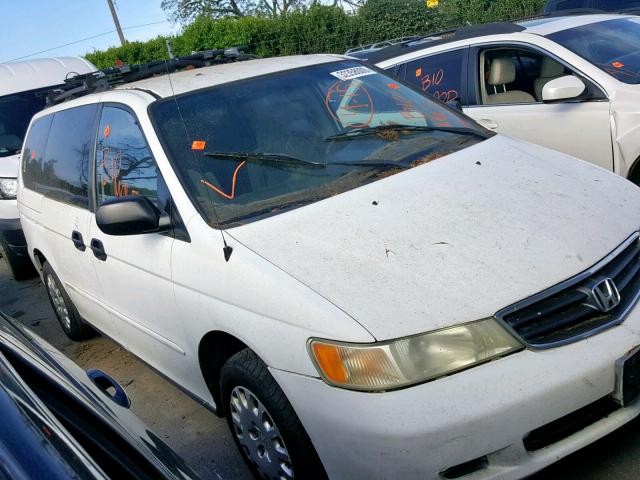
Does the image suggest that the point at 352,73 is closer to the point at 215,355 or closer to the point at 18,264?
the point at 215,355

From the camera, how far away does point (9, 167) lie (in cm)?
808

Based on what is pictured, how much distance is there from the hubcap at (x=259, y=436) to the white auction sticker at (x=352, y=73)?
197 centimetres

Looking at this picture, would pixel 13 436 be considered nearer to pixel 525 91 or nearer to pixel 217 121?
pixel 217 121

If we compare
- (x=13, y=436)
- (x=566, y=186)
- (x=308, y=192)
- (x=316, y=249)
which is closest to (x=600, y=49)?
(x=566, y=186)

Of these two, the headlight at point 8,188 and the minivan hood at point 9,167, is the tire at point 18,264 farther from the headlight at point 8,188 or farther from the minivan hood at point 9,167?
the minivan hood at point 9,167

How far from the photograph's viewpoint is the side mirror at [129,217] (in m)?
3.19

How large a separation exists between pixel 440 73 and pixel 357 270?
4047 mm

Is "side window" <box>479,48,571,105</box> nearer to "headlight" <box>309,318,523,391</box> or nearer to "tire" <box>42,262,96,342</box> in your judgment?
"tire" <box>42,262,96,342</box>

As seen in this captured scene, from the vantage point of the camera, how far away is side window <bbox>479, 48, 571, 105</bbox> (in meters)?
5.77

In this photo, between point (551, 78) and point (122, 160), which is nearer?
Answer: point (122, 160)

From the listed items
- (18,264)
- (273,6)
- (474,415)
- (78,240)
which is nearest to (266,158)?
(78,240)

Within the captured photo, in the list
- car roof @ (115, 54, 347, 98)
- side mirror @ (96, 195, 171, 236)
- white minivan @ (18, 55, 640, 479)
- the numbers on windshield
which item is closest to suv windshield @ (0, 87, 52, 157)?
white minivan @ (18, 55, 640, 479)

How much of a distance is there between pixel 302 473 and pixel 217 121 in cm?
175

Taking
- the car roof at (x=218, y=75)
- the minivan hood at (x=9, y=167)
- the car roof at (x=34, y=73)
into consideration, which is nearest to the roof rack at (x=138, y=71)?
the car roof at (x=218, y=75)
